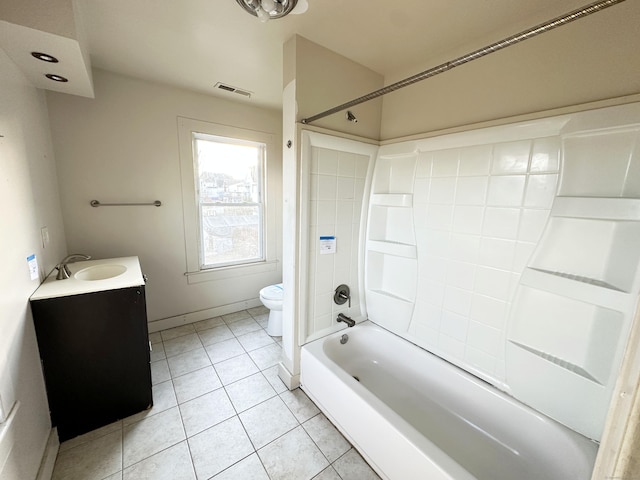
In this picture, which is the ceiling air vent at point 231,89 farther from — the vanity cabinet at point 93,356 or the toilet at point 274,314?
the toilet at point 274,314

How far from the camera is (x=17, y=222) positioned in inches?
47.1

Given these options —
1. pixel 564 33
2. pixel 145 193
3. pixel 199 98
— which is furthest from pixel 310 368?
pixel 199 98

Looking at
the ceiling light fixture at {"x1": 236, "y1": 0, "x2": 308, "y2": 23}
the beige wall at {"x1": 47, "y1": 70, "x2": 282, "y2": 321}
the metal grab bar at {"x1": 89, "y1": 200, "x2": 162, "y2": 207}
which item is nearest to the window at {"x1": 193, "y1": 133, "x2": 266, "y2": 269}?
the beige wall at {"x1": 47, "y1": 70, "x2": 282, "y2": 321}

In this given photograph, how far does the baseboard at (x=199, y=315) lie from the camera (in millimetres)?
2509

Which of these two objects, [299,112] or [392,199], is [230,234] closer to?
[299,112]

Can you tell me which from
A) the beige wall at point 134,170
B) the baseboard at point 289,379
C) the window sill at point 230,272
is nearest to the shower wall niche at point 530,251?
the baseboard at point 289,379

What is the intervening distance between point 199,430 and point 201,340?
0.99m

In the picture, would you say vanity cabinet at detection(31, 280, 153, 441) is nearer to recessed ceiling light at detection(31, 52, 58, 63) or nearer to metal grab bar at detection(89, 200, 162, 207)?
metal grab bar at detection(89, 200, 162, 207)

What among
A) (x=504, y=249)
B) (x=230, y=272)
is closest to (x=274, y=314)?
(x=230, y=272)

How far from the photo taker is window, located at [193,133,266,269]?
2.59 metres

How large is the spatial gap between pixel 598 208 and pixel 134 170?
10.1ft

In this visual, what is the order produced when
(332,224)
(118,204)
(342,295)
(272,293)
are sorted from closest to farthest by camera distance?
1. (332,224)
2. (342,295)
3. (118,204)
4. (272,293)

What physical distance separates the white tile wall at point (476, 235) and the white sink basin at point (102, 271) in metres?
2.23

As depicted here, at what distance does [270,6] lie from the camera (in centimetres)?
118
